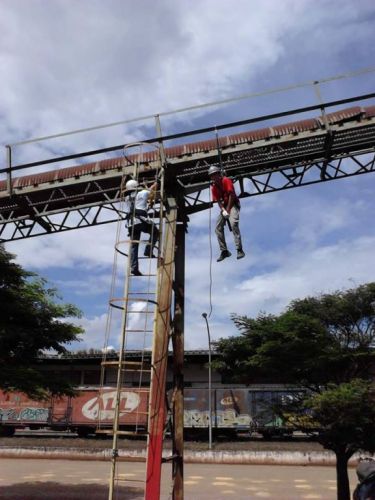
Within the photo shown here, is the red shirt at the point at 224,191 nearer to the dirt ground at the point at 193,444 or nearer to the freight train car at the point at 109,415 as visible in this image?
the dirt ground at the point at 193,444

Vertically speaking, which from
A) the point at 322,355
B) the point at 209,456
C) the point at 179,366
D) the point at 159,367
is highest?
the point at 322,355

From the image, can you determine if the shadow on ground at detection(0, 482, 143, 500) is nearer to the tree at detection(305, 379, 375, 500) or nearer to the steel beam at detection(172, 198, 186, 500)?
the tree at detection(305, 379, 375, 500)

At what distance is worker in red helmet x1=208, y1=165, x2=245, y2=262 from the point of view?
26.5ft

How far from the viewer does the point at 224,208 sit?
8227 millimetres

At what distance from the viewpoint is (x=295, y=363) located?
529 inches

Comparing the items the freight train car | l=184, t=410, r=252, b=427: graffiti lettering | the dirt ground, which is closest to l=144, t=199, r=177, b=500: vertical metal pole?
the dirt ground

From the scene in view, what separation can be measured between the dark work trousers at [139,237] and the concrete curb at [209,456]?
52.3ft

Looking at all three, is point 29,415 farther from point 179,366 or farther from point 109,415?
point 179,366

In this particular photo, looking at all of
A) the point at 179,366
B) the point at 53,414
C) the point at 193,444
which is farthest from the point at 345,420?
the point at 53,414

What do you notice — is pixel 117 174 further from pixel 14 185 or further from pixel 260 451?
pixel 260 451

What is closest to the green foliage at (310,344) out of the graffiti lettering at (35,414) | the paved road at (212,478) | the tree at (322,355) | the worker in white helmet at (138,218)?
the tree at (322,355)

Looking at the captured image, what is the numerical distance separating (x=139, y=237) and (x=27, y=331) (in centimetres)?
623

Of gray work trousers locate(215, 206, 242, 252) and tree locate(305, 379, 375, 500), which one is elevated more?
gray work trousers locate(215, 206, 242, 252)

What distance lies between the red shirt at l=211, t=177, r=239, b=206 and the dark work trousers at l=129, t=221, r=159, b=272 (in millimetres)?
1284
